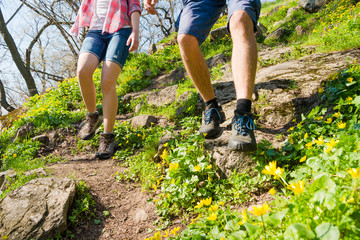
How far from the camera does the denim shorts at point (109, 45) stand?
96.2 inches

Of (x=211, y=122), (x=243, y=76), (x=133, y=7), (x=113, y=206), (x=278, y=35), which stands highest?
(x=133, y=7)

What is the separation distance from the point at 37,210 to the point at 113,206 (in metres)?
0.57

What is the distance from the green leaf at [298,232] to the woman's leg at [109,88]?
222cm

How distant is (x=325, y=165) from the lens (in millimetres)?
1118

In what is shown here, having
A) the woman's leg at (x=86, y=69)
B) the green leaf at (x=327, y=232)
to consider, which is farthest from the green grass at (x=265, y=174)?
the woman's leg at (x=86, y=69)

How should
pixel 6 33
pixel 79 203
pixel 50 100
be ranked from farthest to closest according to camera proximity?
pixel 6 33, pixel 50 100, pixel 79 203

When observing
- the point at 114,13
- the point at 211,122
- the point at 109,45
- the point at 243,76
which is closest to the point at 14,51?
the point at 114,13

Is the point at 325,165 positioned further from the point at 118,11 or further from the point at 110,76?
the point at 118,11

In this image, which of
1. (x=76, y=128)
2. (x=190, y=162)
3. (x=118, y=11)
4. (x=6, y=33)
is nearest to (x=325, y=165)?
(x=190, y=162)

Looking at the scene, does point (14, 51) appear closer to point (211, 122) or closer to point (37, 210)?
point (37, 210)

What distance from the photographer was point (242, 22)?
1.53 meters

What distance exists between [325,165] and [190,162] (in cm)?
90

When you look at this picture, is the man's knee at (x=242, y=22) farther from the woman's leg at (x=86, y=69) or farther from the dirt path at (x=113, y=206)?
the woman's leg at (x=86, y=69)

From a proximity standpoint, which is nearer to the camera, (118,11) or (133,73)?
(118,11)
